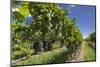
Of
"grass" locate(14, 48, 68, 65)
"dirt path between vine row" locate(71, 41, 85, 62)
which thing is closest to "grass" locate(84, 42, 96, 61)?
"dirt path between vine row" locate(71, 41, 85, 62)

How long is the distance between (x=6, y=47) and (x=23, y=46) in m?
0.20

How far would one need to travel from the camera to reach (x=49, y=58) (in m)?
2.69

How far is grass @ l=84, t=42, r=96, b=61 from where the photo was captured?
289cm

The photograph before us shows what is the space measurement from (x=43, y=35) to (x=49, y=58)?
0.28 metres

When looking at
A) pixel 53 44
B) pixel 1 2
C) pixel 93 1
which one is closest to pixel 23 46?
pixel 53 44

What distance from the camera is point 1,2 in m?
2.48

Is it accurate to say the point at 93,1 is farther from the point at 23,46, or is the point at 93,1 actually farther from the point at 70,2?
the point at 23,46

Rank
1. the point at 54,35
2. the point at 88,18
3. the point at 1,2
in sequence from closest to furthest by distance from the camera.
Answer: the point at 1,2, the point at 54,35, the point at 88,18

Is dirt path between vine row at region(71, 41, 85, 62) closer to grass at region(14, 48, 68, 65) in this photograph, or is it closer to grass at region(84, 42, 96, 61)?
grass at region(84, 42, 96, 61)

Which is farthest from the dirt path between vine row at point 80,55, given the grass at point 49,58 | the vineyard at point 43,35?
the grass at point 49,58

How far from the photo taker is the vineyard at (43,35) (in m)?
2.54

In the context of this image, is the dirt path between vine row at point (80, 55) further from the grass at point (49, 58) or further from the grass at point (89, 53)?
the grass at point (49, 58)

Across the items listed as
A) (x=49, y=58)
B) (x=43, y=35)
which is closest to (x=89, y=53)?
(x=49, y=58)

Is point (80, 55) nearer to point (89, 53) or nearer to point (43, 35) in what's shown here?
point (89, 53)
